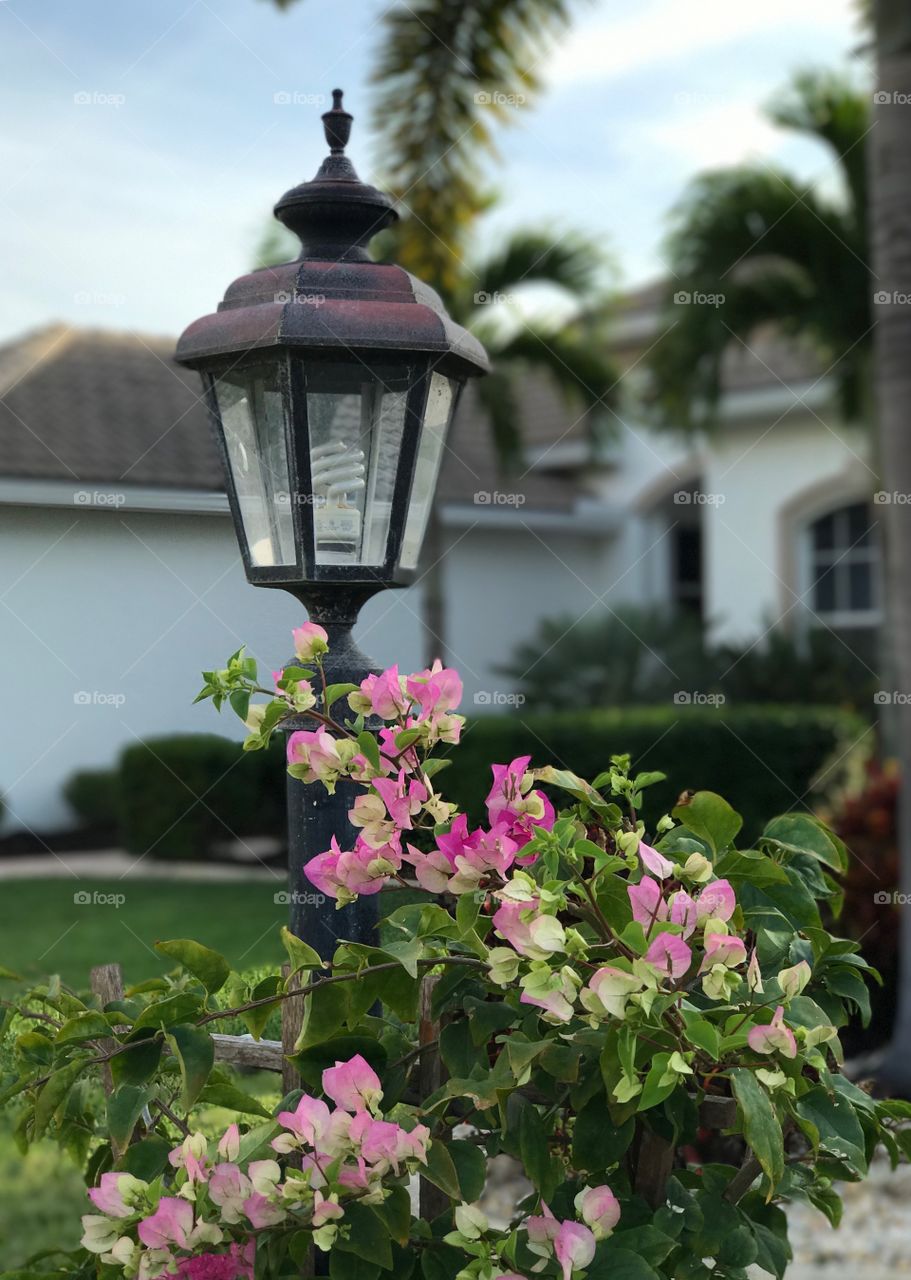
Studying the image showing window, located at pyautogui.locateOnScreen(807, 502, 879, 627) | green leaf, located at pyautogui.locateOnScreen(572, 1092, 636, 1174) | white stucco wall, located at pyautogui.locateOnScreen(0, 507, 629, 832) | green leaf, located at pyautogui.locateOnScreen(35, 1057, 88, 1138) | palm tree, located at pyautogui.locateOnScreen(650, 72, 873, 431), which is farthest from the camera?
window, located at pyautogui.locateOnScreen(807, 502, 879, 627)

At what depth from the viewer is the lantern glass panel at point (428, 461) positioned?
240 cm

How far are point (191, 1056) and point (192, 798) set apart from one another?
951 centimetres

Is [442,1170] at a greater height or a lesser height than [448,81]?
lesser

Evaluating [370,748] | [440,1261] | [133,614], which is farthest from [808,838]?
[133,614]

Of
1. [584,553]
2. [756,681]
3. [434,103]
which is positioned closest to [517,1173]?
[434,103]

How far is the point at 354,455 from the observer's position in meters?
2.35

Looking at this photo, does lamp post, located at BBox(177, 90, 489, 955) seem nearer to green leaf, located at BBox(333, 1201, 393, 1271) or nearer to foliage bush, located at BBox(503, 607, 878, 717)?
green leaf, located at BBox(333, 1201, 393, 1271)

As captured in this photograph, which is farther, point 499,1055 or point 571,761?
point 571,761

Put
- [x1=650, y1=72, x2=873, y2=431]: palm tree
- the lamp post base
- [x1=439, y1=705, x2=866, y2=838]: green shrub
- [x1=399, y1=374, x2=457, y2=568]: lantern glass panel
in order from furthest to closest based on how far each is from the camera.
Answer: [x1=650, y1=72, x2=873, y2=431]: palm tree → [x1=439, y1=705, x2=866, y2=838]: green shrub → [x1=399, y1=374, x2=457, y2=568]: lantern glass panel → the lamp post base

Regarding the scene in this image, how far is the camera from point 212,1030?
7.27ft

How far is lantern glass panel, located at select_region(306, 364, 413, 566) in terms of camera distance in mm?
2307

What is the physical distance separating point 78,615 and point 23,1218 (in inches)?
92.0

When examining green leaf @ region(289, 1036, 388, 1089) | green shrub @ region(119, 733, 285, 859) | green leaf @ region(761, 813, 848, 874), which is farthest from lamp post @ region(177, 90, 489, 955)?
green shrub @ region(119, 733, 285, 859)

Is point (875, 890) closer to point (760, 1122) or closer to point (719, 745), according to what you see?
point (719, 745)
